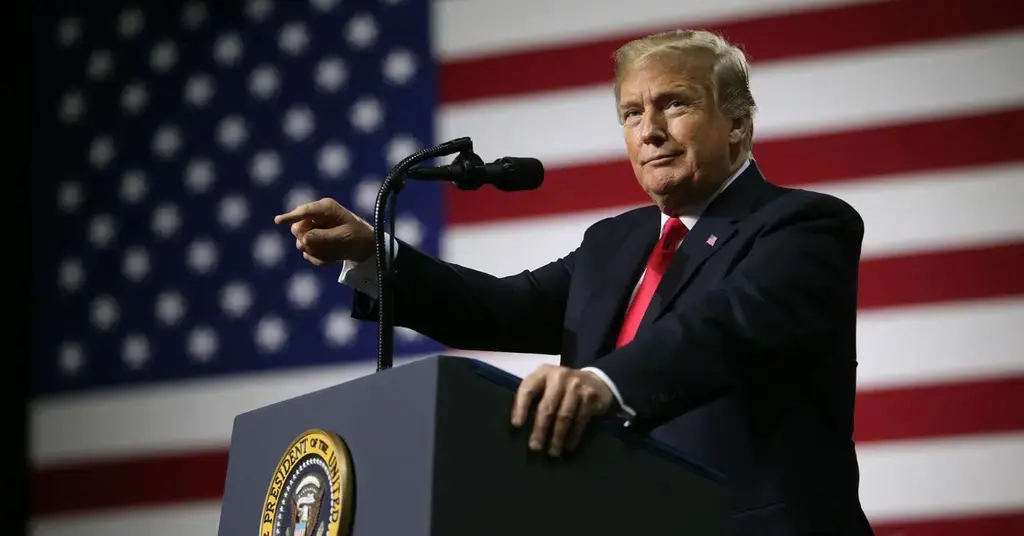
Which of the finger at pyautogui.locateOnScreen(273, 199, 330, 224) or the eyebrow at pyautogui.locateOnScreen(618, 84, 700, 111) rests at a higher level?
the eyebrow at pyautogui.locateOnScreen(618, 84, 700, 111)

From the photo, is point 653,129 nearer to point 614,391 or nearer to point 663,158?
point 663,158

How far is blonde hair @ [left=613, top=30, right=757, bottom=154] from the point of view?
2.02 m

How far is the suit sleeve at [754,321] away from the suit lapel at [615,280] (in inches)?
9.7

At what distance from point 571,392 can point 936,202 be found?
2255 millimetres

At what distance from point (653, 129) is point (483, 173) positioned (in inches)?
19.2

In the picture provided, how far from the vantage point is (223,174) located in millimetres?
4039

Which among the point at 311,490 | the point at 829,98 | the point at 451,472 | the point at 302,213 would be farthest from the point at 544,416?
the point at 829,98

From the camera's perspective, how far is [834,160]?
10.9 feet

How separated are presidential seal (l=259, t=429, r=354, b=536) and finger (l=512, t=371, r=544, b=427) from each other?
0.19 m

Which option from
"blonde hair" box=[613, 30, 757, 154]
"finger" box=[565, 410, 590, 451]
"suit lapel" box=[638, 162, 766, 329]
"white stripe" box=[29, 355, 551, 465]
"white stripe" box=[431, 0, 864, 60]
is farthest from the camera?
"white stripe" box=[29, 355, 551, 465]

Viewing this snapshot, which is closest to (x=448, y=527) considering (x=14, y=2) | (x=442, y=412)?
(x=442, y=412)

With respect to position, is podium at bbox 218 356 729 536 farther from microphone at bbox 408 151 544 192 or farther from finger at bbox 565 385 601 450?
microphone at bbox 408 151 544 192

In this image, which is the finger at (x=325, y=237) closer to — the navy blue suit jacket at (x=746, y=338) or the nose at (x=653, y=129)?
the navy blue suit jacket at (x=746, y=338)

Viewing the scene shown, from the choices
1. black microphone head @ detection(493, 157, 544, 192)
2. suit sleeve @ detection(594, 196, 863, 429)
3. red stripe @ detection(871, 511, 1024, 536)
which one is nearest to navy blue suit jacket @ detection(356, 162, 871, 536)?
suit sleeve @ detection(594, 196, 863, 429)
